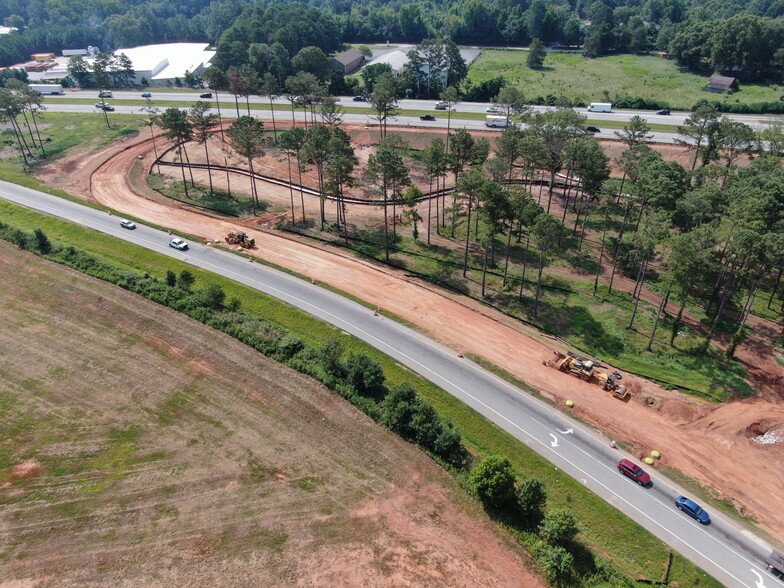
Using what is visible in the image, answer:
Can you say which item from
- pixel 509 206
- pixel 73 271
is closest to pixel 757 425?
pixel 509 206

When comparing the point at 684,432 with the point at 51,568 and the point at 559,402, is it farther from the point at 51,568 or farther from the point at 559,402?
the point at 51,568

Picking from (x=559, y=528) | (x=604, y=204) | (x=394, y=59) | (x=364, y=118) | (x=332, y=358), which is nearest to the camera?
(x=559, y=528)

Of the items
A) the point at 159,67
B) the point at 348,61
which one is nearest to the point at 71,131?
the point at 159,67

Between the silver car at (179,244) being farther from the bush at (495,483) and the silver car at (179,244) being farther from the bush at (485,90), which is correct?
the bush at (485,90)

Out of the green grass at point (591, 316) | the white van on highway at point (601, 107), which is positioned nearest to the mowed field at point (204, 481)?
the green grass at point (591, 316)

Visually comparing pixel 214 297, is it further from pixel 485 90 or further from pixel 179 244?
pixel 485 90
